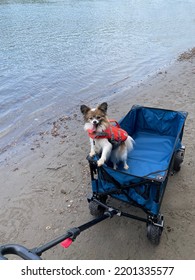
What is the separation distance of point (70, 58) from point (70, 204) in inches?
447

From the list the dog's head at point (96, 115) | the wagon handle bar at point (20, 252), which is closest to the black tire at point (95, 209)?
the dog's head at point (96, 115)

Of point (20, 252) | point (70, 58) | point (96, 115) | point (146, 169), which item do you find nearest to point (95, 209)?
point (146, 169)

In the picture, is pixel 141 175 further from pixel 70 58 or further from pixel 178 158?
pixel 70 58

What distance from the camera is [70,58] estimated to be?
1426cm

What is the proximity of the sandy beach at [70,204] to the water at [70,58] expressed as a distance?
67.1 inches

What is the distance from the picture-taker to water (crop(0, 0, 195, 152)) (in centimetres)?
949

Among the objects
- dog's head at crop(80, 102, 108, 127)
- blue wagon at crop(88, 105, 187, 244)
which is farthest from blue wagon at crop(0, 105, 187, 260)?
dog's head at crop(80, 102, 108, 127)

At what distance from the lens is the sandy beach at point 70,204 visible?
12.1ft

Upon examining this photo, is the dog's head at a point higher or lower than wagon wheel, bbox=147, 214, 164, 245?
higher

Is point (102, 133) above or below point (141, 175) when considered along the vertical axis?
above

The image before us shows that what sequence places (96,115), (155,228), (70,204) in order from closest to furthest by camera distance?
(155,228), (96,115), (70,204)

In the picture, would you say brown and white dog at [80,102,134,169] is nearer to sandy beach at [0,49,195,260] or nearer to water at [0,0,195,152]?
sandy beach at [0,49,195,260]

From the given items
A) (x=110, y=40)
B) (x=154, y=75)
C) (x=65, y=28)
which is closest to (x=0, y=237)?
(x=154, y=75)

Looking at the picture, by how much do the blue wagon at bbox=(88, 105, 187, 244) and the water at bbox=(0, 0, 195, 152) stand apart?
393 centimetres
